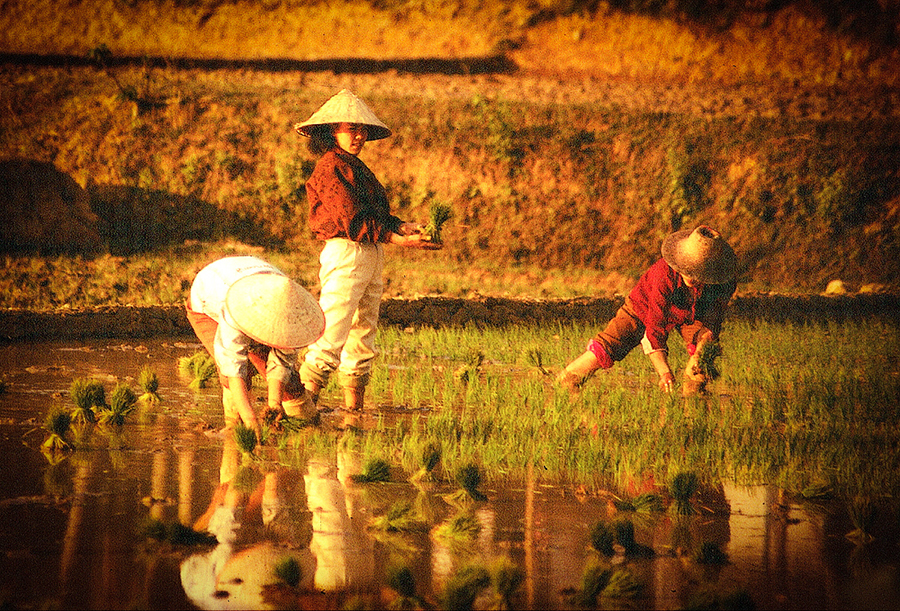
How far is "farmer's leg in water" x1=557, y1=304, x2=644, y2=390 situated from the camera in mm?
6051

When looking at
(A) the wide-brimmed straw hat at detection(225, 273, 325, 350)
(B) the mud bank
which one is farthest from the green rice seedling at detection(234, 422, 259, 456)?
(B) the mud bank

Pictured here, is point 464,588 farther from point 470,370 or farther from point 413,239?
point 470,370

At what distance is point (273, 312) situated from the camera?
4434mm

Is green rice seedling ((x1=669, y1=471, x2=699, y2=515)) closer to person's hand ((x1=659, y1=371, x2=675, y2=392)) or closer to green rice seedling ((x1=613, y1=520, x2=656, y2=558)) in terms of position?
green rice seedling ((x1=613, y1=520, x2=656, y2=558))

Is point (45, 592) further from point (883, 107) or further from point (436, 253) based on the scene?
point (883, 107)

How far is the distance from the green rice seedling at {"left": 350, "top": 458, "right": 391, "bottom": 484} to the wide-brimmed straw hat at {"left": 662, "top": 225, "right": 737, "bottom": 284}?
244 centimetres

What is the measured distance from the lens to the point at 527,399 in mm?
5793

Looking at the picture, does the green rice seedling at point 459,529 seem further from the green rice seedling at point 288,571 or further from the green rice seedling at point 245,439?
the green rice seedling at point 245,439

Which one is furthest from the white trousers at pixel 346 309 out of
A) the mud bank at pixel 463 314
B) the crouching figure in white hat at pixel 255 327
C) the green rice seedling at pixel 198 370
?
the mud bank at pixel 463 314

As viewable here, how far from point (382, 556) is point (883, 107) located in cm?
1260

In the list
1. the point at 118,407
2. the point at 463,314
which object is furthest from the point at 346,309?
the point at 463,314

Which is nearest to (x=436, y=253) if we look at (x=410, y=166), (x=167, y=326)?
(x=410, y=166)

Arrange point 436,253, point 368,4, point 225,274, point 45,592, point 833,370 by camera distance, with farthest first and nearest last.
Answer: point 368,4 < point 436,253 < point 833,370 < point 225,274 < point 45,592

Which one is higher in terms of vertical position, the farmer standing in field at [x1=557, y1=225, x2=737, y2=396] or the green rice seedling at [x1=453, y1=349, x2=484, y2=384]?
the farmer standing in field at [x1=557, y1=225, x2=737, y2=396]
